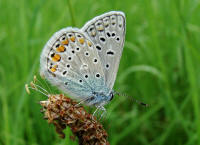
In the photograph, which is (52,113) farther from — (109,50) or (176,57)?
(176,57)

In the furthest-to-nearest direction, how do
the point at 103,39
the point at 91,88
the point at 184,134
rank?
the point at 184,134
the point at 91,88
the point at 103,39

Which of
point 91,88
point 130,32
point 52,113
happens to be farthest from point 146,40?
point 52,113

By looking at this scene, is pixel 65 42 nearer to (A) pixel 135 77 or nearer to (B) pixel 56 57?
(B) pixel 56 57

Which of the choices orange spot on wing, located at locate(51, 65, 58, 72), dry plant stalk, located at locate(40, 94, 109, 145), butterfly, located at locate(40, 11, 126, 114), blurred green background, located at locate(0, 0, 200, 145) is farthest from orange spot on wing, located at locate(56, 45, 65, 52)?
dry plant stalk, located at locate(40, 94, 109, 145)

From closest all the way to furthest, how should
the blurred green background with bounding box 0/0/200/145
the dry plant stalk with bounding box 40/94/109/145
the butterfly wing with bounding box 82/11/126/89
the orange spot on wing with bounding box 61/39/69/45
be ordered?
the dry plant stalk with bounding box 40/94/109/145, the butterfly wing with bounding box 82/11/126/89, the orange spot on wing with bounding box 61/39/69/45, the blurred green background with bounding box 0/0/200/145

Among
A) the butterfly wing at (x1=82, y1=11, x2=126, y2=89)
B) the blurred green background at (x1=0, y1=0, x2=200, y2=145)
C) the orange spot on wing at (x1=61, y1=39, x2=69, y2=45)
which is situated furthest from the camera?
the blurred green background at (x1=0, y1=0, x2=200, y2=145)

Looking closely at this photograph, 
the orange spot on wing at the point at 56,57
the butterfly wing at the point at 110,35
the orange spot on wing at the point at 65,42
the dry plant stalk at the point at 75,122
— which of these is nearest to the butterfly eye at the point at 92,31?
the butterfly wing at the point at 110,35

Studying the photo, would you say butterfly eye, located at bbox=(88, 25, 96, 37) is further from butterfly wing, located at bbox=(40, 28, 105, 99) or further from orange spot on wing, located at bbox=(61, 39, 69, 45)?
orange spot on wing, located at bbox=(61, 39, 69, 45)
